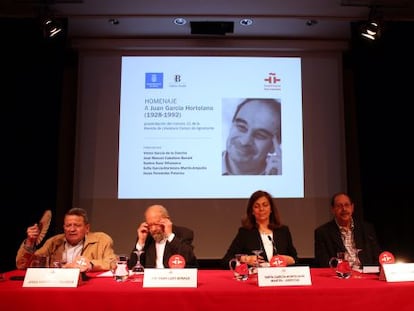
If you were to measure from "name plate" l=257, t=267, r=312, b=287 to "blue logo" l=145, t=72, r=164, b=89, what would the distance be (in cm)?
324

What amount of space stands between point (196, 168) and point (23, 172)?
190cm

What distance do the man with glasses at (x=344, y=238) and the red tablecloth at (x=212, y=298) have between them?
52.7 inches

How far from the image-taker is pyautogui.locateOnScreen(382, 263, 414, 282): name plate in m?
2.03

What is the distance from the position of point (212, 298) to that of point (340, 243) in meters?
1.79

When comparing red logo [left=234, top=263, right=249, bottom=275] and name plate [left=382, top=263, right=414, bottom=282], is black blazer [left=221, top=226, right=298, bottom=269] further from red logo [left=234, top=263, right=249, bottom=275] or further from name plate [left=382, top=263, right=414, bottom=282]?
name plate [left=382, top=263, right=414, bottom=282]

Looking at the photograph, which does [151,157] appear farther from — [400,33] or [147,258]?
[400,33]

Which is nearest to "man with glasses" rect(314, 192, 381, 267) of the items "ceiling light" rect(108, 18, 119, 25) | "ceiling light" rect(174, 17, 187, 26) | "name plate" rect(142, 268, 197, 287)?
"name plate" rect(142, 268, 197, 287)

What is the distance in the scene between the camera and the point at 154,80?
4.84m

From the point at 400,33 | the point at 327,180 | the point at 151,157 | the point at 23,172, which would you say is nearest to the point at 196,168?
the point at 151,157

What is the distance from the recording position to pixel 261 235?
3320 mm

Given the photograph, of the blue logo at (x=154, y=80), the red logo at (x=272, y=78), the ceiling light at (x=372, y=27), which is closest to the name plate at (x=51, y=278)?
the blue logo at (x=154, y=80)

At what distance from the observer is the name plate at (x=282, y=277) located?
1.95 metres

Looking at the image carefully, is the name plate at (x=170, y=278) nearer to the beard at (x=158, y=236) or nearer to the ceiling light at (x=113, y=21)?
the beard at (x=158, y=236)

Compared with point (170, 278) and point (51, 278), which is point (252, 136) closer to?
point (170, 278)
